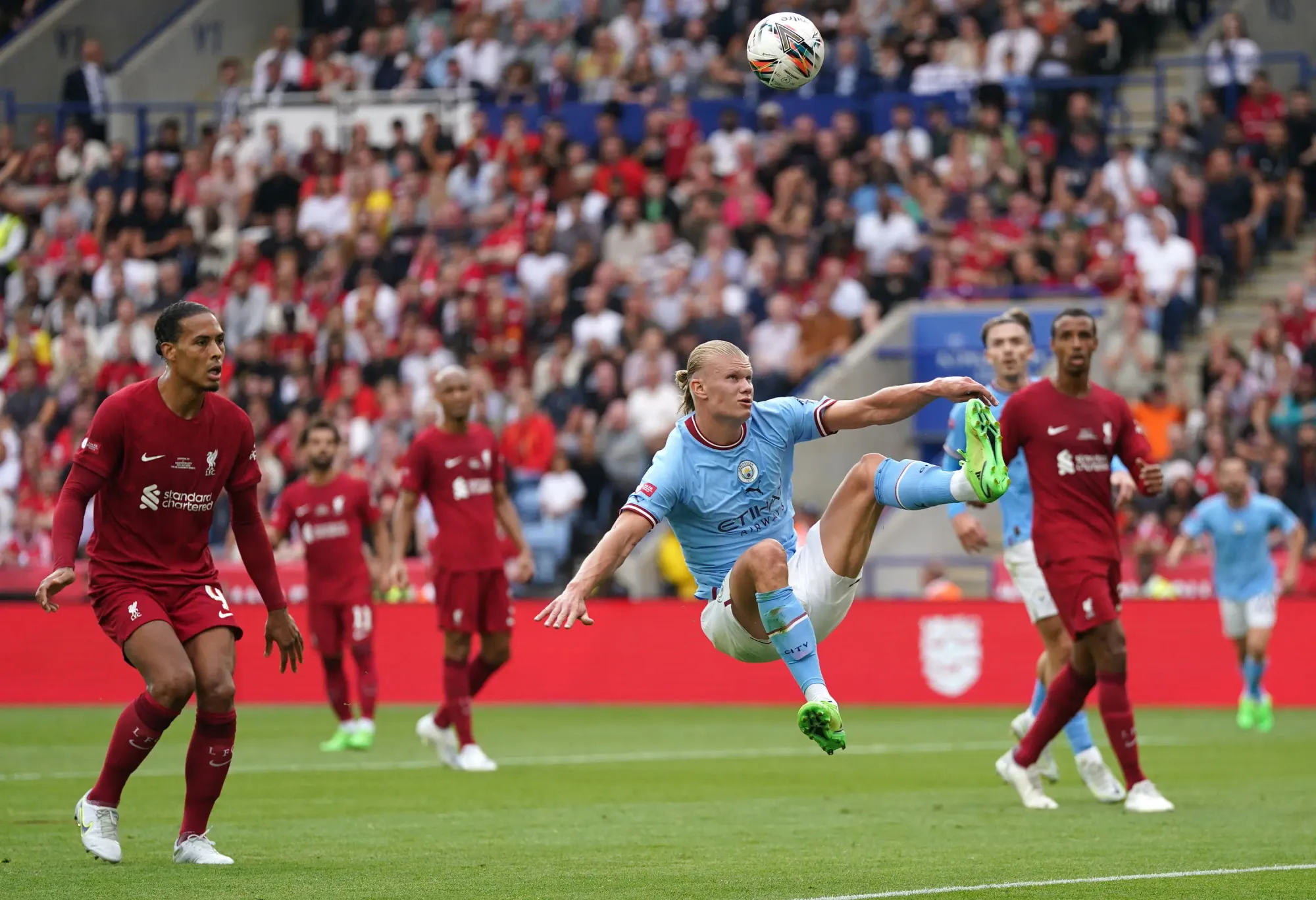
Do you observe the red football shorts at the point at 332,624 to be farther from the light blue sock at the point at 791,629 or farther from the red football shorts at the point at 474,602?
the light blue sock at the point at 791,629

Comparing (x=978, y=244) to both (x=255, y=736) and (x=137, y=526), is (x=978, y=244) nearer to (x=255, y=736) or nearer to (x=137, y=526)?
(x=255, y=736)

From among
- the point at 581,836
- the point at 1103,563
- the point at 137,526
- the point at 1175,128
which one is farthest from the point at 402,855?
the point at 1175,128

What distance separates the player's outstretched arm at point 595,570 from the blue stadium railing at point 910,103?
18476 millimetres

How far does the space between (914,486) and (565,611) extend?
1.76 m

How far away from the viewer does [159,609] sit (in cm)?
923

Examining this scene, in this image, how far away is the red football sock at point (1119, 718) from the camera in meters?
11.2

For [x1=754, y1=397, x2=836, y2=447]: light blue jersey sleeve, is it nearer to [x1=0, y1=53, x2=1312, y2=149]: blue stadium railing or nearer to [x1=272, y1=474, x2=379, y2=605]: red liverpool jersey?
[x1=272, y1=474, x2=379, y2=605]: red liverpool jersey

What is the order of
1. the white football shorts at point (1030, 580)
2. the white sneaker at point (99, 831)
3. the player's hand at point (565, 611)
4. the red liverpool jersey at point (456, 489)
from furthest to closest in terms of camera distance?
the red liverpool jersey at point (456, 489)
the white football shorts at point (1030, 580)
the white sneaker at point (99, 831)
the player's hand at point (565, 611)

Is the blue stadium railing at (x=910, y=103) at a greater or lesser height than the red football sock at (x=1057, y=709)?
greater

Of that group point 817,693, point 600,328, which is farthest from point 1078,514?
point 600,328

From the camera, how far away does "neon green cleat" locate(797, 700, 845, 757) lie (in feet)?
29.0

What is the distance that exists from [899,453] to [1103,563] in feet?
44.9

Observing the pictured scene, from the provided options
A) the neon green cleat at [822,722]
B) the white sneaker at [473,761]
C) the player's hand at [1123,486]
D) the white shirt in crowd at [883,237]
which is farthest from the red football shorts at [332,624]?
the white shirt in crowd at [883,237]

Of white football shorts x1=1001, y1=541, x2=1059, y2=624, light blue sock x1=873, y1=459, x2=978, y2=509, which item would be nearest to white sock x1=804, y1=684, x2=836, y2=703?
light blue sock x1=873, y1=459, x2=978, y2=509
